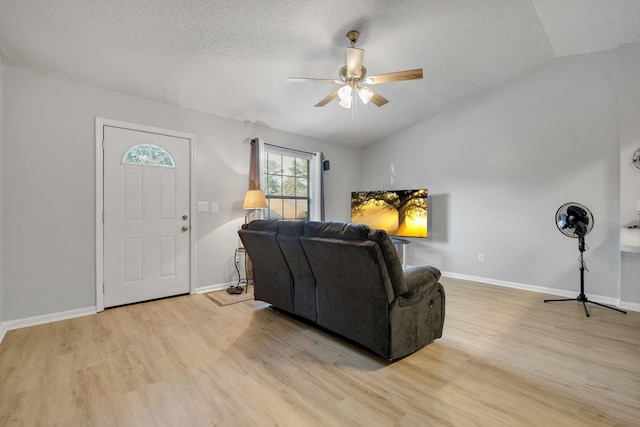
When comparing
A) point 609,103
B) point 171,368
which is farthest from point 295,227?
point 609,103

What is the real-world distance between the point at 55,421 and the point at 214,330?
1196 mm

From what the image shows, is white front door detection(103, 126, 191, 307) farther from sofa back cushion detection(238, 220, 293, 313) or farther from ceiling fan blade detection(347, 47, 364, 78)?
ceiling fan blade detection(347, 47, 364, 78)

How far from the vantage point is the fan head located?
3172mm

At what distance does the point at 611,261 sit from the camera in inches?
133

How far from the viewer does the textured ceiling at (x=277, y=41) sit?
91.8 inches

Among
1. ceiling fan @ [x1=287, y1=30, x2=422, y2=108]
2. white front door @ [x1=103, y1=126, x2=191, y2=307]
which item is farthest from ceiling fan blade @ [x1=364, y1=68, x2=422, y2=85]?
white front door @ [x1=103, y1=126, x2=191, y2=307]

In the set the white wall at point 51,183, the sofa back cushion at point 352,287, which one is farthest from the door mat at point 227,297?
the sofa back cushion at point 352,287

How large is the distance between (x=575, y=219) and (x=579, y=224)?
0.06 metres

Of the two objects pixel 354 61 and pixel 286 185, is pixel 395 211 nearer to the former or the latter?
pixel 286 185

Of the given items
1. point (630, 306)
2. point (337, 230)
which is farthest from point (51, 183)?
point (630, 306)

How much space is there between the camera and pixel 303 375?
1.89 m

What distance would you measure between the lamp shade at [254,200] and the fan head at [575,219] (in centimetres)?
358

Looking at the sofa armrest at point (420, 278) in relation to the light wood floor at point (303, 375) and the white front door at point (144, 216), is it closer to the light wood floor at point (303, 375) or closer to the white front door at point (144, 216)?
the light wood floor at point (303, 375)

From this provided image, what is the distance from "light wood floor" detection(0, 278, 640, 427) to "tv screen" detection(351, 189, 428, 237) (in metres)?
1.96
